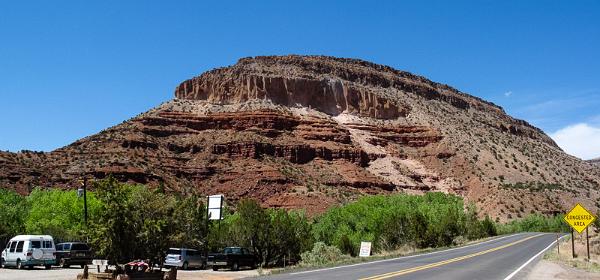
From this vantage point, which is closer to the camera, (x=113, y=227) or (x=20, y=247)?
(x=113, y=227)

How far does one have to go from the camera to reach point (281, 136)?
117 m

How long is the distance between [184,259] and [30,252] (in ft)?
27.2

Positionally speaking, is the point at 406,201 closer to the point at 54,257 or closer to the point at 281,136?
the point at 281,136

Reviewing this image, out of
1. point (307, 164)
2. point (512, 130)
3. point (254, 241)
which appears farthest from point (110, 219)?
point (512, 130)

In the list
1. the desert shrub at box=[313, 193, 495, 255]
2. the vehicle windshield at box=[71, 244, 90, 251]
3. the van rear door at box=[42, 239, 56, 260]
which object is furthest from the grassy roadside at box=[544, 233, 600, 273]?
the van rear door at box=[42, 239, 56, 260]

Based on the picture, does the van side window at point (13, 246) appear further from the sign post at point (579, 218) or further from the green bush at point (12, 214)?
the sign post at point (579, 218)

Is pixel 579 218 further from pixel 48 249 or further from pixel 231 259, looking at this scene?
pixel 48 249

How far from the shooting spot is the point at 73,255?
116ft

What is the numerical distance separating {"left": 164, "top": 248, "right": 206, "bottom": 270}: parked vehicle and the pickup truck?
609 mm

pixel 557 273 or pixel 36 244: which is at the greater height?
pixel 557 273

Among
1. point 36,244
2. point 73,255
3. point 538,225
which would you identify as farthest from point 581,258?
point 538,225

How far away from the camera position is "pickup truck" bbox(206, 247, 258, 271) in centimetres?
3534

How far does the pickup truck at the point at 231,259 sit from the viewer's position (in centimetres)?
3534

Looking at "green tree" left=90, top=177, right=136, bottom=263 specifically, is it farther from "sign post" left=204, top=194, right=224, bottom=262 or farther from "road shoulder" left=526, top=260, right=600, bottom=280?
"sign post" left=204, top=194, right=224, bottom=262
